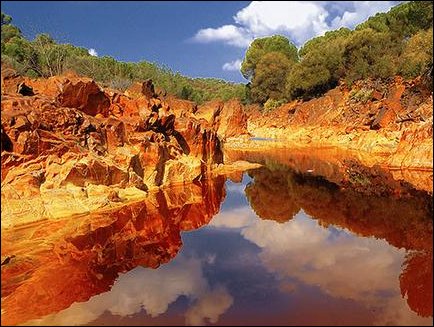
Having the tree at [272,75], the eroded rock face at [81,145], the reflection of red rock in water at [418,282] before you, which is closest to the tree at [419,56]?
the eroded rock face at [81,145]

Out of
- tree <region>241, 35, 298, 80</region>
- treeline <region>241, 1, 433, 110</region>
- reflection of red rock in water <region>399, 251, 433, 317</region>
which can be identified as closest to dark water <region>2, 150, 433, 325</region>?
reflection of red rock in water <region>399, 251, 433, 317</region>

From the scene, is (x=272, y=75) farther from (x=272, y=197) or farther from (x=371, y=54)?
(x=272, y=197)

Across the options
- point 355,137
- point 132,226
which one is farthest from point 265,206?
point 355,137

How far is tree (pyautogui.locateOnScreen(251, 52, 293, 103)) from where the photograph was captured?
10725 cm

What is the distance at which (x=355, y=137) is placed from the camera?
2484 inches

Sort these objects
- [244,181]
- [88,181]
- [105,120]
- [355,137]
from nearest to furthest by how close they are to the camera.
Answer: [88,181] → [105,120] → [244,181] → [355,137]

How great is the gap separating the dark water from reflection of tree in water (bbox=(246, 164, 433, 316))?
7 centimetres

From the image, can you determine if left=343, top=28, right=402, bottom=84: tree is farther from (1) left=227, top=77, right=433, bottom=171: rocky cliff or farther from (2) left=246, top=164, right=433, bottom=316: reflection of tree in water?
(2) left=246, top=164, right=433, bottom=316: reflection of tree in water

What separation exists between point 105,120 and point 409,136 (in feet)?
81.7

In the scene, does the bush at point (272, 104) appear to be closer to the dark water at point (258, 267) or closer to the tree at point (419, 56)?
the tree at point (419, 56)

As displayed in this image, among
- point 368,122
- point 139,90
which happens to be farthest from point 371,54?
point 139,90

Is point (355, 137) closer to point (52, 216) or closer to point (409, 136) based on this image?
point (409, 136)

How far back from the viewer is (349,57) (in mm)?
79812

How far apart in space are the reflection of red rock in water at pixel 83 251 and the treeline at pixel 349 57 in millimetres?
34969
